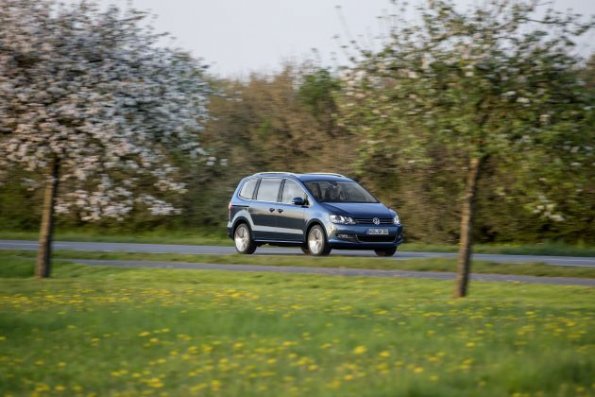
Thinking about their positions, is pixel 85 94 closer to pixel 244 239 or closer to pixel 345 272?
pixel 345 272

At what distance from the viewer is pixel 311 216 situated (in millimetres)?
22281

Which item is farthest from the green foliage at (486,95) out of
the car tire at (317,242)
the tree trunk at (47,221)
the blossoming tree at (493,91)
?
the car tire at (317,242)

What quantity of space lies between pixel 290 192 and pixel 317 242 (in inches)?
55.2

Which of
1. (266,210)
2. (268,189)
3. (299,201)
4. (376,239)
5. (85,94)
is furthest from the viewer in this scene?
(268,189)

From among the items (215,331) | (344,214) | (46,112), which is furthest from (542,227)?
(215,331)

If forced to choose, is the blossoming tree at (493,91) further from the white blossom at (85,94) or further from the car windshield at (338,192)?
the car windshield at (338,192)

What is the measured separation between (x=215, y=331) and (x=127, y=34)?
24.5 ft

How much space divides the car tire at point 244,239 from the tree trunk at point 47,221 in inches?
236

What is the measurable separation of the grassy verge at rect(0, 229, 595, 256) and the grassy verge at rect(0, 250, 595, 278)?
4.17 m

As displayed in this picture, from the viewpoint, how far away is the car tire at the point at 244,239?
23.6 meters

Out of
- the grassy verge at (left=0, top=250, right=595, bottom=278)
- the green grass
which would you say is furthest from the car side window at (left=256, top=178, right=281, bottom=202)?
the green grass

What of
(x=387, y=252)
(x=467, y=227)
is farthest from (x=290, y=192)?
(x=467, y=227)

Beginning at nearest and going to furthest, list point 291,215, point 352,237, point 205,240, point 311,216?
point 352,237, point 311,216, point 291,215, point 205,240

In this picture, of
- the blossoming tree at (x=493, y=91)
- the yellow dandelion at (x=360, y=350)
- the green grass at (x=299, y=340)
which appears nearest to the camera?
the green grass at (x=299, y=340)
